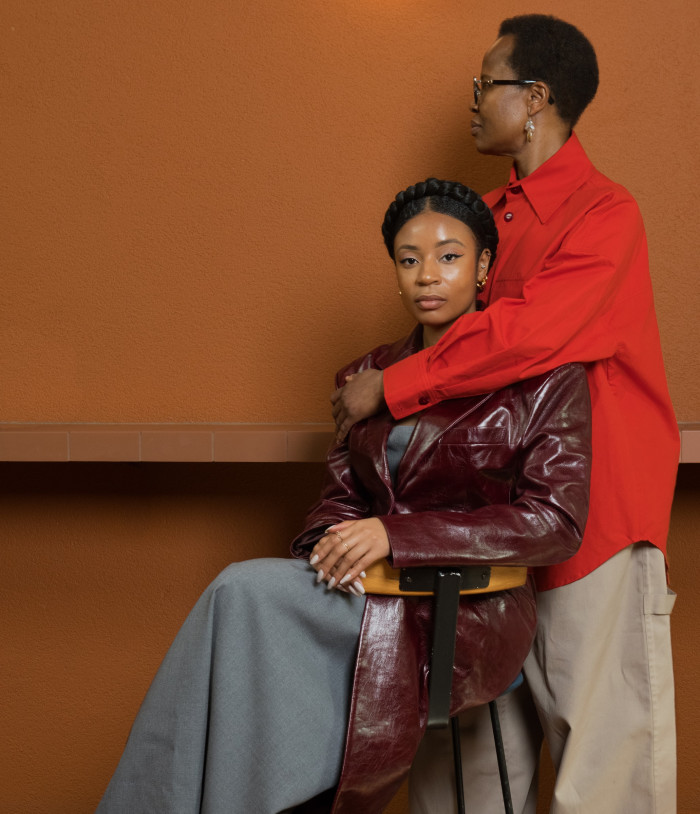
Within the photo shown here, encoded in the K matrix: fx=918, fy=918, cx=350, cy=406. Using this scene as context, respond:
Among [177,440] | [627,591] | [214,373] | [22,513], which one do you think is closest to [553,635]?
[627,591]

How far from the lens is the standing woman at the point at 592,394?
1832mm

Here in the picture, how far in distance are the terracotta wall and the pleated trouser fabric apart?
4.05 feet

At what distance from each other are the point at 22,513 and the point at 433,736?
1.41m

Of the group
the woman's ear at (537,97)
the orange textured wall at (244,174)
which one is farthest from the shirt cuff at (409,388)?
the orange textured wall at (244,174)

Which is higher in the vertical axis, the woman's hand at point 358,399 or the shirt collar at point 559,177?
the shirt collar at point 559,177

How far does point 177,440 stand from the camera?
244 cm

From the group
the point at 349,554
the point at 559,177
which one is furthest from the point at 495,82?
the point at 349,554

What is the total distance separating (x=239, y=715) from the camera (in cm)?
149

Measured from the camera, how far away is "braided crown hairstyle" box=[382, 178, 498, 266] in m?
1.88

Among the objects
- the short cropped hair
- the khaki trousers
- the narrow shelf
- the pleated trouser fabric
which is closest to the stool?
the pleated trouser fabric

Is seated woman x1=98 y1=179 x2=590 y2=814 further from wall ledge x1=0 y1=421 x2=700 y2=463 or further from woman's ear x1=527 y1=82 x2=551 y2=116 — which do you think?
wall ledge x1=0 y1=421 x2=700 y2=463

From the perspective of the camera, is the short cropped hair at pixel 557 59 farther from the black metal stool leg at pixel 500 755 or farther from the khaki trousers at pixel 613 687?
the black metal stool leg at pixel 500 755

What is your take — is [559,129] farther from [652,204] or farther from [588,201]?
[652,204]

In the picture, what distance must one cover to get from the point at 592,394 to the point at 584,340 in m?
0.15
